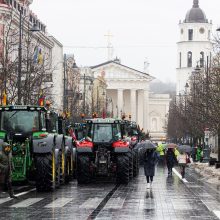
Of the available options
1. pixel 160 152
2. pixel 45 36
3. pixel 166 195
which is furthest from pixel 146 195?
pixel 45 36

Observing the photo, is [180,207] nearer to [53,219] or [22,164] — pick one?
[53,219]

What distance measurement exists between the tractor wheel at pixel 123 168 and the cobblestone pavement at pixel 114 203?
1288 mm

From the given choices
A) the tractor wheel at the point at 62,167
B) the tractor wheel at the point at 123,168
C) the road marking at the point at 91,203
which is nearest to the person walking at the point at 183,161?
the tractor wheel at the point at 123,168

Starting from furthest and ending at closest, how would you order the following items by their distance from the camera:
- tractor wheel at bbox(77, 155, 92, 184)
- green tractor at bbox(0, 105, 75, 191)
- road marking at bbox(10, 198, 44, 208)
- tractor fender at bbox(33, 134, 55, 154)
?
tractor wheel at bbox(77, 155, 92, 184)
green tractor at bbox(0, 105, 75, 191)
tractor fender at bbox(33, 134, 55, 154)
road marking at bbox(10, 198, 44, 208)

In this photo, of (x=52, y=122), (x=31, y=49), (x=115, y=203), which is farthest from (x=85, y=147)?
(x=31, y=49)

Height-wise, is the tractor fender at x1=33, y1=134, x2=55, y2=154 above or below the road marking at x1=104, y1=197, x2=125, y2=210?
above

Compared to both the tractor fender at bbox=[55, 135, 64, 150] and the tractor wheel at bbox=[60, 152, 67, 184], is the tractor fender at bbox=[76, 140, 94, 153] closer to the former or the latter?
the tractor wheel at bbox=[60, 152, 67, 184]

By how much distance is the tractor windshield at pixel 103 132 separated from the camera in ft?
114

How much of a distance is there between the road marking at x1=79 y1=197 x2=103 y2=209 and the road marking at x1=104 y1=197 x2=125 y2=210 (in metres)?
0.27

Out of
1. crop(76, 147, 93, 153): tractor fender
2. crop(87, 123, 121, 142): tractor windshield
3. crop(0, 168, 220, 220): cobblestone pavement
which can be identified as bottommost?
crop(0, 168, 220, 220): cobblestone pavement

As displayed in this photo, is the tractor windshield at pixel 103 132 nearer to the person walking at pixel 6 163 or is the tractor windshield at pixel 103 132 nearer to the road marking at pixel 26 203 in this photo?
the person walking at pixel 6 163

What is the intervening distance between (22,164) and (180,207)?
6.42m

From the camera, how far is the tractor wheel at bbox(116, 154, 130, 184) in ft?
108

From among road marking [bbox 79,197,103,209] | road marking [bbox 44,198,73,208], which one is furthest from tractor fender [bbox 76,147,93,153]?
road marking [bbox 44,198,73,208]
